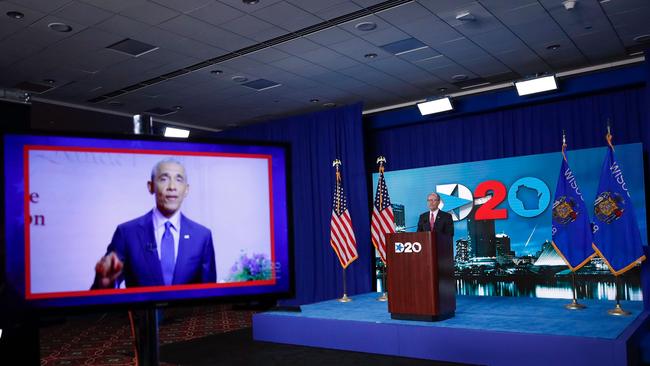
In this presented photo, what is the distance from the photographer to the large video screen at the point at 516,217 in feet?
23.8

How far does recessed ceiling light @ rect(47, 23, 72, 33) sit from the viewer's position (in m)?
5.46

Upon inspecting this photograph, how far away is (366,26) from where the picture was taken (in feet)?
19.1

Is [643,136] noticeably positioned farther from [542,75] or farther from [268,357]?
[268,357]

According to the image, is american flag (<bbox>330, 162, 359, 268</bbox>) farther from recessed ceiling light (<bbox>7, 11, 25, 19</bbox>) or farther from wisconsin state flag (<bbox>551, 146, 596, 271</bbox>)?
recessed ceiling light (<bbox>7, 11, 25, 19</bbox>)

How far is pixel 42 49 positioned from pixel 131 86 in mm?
1668

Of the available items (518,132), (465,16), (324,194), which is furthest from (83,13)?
(518,132)

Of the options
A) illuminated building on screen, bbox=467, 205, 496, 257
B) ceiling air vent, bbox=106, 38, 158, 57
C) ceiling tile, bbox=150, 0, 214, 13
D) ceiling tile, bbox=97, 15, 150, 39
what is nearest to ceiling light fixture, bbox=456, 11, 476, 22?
ceiling tile, bbox=150, 0, 214, 13

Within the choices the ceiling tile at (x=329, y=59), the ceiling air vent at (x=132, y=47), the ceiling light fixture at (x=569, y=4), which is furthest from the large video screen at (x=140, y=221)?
the ceiling tile at (x=329, y=59)

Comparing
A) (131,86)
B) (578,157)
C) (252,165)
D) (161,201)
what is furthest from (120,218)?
(578,157)

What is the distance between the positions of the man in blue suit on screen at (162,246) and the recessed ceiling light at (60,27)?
4.97 m

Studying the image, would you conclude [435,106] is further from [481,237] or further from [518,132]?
[481,237]

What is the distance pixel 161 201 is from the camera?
1.32 meters

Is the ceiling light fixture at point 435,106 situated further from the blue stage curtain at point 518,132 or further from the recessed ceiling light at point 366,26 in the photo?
the recessed ceiling light at point 366,26

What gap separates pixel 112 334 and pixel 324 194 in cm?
417
